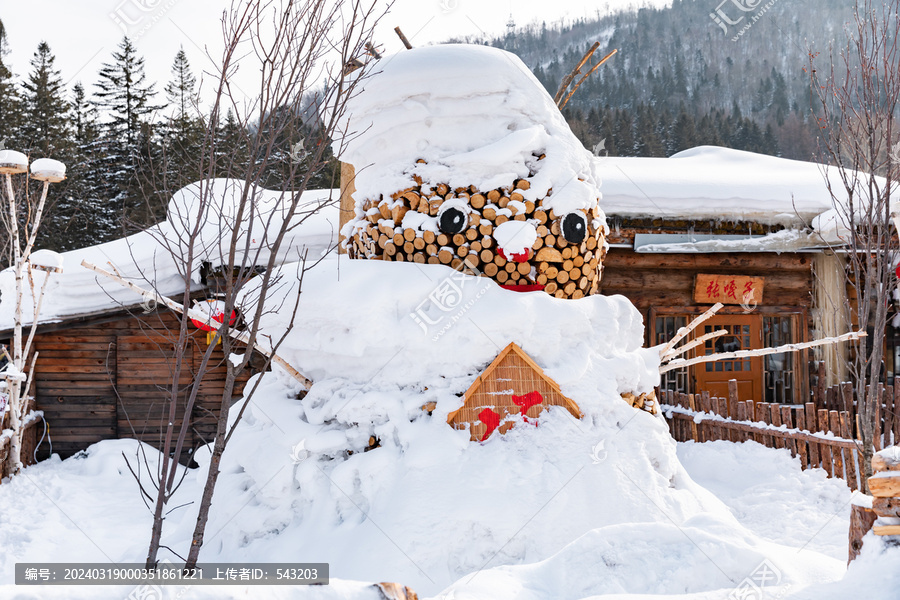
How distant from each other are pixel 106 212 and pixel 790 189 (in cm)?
1878

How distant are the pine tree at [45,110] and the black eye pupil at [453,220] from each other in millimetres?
17983

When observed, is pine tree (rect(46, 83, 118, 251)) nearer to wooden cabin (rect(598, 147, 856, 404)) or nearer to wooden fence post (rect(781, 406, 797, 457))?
wooden cabin (rect(598, 147, 856, 404))

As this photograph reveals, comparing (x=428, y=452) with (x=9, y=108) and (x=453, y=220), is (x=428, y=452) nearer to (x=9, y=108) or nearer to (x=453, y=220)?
(x=453, y=220)

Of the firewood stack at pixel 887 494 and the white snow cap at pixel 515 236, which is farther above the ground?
the white snow cap at pixel 515 236

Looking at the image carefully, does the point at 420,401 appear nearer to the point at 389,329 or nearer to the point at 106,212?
the point at 389,329

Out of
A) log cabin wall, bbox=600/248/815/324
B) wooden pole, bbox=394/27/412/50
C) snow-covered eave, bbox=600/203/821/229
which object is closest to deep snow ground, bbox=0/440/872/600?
log cabin wall, bbox=600/248/815/324

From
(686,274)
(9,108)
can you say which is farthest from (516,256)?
(9,108)

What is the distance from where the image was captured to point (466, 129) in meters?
4.56

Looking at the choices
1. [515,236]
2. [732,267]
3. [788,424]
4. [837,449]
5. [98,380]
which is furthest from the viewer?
[732,267]

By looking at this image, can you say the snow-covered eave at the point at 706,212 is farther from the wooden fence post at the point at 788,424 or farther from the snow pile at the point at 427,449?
the snow pile at the point at 427,449

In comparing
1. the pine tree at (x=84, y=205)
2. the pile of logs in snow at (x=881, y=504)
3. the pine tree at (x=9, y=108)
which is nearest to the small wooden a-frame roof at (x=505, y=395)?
the pile of logs in snow at (x=881, y=504)

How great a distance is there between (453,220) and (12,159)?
5066mm

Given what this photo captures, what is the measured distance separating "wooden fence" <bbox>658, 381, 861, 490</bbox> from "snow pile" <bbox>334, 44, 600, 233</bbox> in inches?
147

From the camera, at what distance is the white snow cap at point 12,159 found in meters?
6.33
